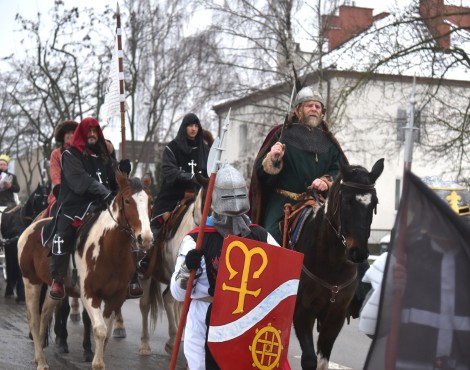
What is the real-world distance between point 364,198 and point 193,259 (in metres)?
1.75

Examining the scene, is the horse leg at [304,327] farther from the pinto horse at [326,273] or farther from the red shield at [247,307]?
the red shield at [247,307]

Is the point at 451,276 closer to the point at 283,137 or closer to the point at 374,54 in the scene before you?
the point at 283,137

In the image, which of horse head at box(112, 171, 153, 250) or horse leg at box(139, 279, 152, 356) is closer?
horse head at box(112, 171, 153, 250)

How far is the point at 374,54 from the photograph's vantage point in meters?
21.0

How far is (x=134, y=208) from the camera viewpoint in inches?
361

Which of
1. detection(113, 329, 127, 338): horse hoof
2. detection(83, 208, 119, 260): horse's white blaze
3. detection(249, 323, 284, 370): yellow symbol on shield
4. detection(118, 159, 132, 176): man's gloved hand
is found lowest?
detection(113, 329, 127, 338): horse hoof

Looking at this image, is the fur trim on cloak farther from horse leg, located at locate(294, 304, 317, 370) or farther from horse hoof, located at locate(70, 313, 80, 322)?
horse hoof, located at locate(70, 313, 80, 322)

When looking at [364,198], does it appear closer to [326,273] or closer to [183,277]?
[326,273]

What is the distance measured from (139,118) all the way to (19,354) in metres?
32.0

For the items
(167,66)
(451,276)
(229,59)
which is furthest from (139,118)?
(451,276)

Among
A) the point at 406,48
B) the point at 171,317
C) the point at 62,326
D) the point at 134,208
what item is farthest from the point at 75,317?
the point at 406,48

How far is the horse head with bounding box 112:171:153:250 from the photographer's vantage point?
9019 mm

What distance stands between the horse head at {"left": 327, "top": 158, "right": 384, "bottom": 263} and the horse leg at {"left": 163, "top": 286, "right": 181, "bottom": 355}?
4251mm

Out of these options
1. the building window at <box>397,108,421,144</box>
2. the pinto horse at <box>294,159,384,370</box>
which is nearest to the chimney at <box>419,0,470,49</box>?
the building window at <box>397,108,421,144</box>
